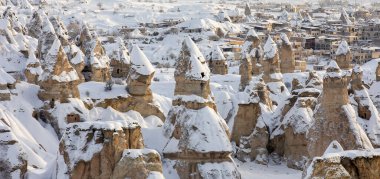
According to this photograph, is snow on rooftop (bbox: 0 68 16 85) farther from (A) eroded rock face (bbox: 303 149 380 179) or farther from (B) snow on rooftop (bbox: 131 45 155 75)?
(A) eroded rock face (bbox: 303 149 380 179)

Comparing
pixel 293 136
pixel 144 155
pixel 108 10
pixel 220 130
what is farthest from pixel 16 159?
pixel 108 10

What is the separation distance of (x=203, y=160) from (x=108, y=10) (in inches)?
5434

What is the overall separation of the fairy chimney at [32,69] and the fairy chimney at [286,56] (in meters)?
25.0

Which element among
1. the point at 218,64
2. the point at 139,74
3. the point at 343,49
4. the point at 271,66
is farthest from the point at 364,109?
the point at 218,64

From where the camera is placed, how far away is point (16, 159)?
32.3 meters

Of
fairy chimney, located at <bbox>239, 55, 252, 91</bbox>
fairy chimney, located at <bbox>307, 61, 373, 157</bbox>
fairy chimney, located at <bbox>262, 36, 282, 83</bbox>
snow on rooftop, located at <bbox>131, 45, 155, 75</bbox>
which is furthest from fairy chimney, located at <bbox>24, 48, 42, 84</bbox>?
fairy chimney, located at <bbox>307, 61, 373, 157</bbox>

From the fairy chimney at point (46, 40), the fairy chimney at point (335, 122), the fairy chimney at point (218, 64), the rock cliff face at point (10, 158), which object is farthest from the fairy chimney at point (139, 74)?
the fairy chimney at point (218, 64)

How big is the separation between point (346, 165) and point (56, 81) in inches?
928

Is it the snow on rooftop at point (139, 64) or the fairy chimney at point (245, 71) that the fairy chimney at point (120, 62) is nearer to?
the fairy chimney at point (245, 71)

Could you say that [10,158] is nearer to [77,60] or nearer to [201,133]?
[201,133]

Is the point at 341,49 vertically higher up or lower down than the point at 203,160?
higher up

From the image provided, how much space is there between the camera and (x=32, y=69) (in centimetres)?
5028

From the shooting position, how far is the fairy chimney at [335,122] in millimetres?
37094

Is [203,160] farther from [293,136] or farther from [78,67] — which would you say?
[78,67]
